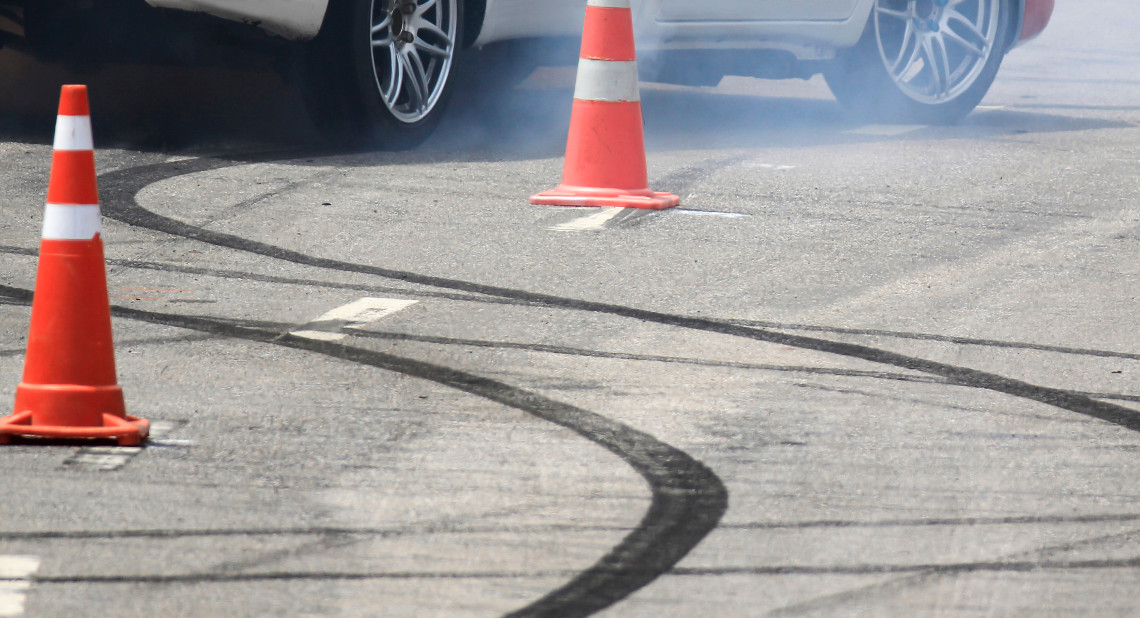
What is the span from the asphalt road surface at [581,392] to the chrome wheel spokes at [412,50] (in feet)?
0.87

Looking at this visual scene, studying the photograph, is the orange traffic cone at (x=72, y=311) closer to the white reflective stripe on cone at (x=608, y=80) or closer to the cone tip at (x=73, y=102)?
the cone tip at (x=73, y=102)

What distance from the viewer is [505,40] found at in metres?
7.48

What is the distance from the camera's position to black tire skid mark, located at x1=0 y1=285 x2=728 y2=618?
2596 millimetres

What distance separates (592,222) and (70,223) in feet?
8.69

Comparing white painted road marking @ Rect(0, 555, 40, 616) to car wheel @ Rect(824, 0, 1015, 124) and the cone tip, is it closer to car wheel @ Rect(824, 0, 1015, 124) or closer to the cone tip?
the cone tip

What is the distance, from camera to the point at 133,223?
217 inches

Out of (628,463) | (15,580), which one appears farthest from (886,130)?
(15,580)

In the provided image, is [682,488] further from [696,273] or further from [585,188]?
[585,188]

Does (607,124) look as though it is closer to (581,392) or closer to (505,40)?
(505,40)

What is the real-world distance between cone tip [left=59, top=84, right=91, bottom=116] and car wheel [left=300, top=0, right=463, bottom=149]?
3.28 m

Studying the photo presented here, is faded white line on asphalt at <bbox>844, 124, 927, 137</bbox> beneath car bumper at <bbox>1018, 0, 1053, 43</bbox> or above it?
beneath

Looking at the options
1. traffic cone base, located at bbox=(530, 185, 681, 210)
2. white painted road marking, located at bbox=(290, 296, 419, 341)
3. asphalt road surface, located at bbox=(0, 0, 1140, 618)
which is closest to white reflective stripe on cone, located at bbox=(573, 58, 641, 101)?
traffic cone base, located at bbox=(530, 185, 681, 210)

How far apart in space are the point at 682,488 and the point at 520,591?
0.56m

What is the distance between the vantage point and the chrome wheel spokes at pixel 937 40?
889 centimetres
